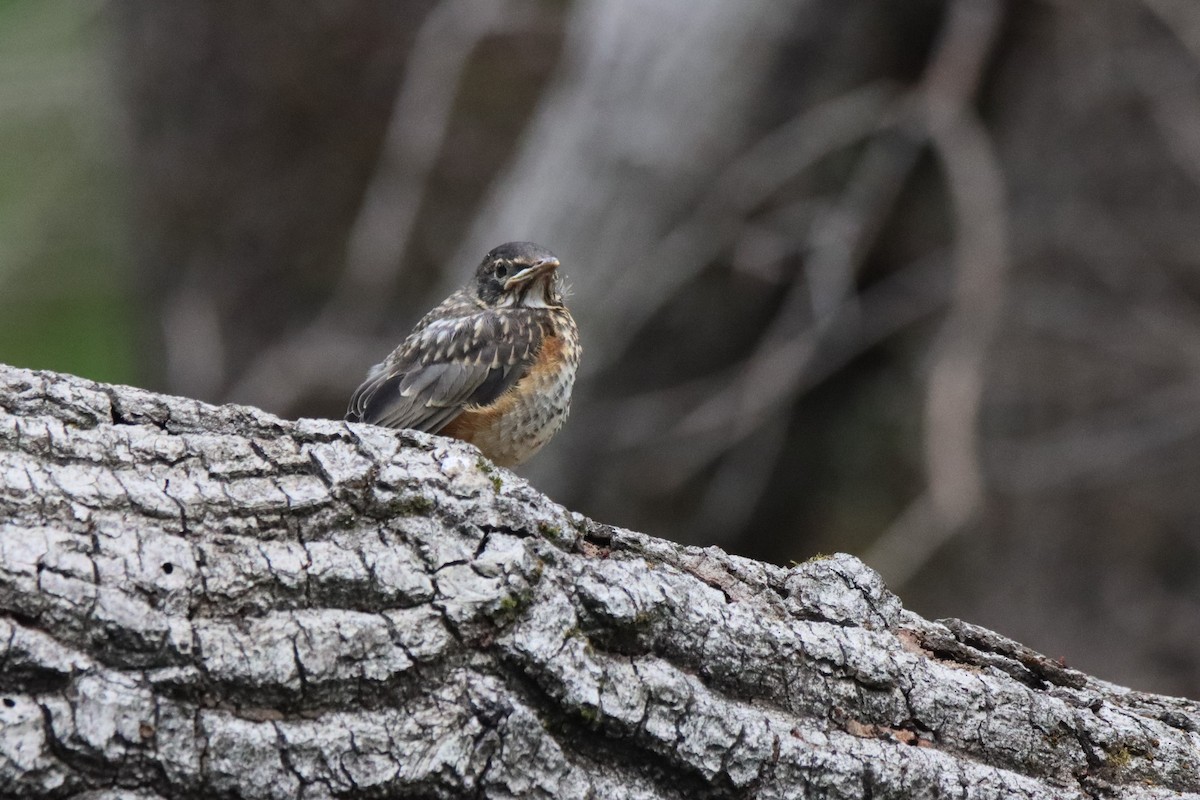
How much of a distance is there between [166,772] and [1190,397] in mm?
5652

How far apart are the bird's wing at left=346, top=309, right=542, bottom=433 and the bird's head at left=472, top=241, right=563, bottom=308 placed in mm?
263

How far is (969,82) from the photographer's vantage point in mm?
6648

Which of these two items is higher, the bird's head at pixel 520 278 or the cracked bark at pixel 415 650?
the bird's head at pixel 520 278

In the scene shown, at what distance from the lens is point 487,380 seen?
442cm

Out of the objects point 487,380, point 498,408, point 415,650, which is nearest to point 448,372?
point 487,380

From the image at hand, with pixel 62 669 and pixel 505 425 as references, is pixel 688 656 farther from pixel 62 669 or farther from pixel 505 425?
pixel 505 425

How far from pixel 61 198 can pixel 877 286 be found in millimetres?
6383

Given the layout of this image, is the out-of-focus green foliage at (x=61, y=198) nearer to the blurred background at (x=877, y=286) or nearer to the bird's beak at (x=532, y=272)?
the blurred background at (x=877, y=286)

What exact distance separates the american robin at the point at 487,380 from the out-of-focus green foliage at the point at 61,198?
5451 mm

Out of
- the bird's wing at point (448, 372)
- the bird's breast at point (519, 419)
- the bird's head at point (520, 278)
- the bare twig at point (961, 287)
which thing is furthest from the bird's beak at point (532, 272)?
the bare twig at point (961, 287)

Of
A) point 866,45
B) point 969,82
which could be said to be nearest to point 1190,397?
point 969,82

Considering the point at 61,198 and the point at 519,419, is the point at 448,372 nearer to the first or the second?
the point at 519,419

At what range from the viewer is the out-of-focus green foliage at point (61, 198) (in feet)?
30.9

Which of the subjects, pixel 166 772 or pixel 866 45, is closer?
pixel 166 772
